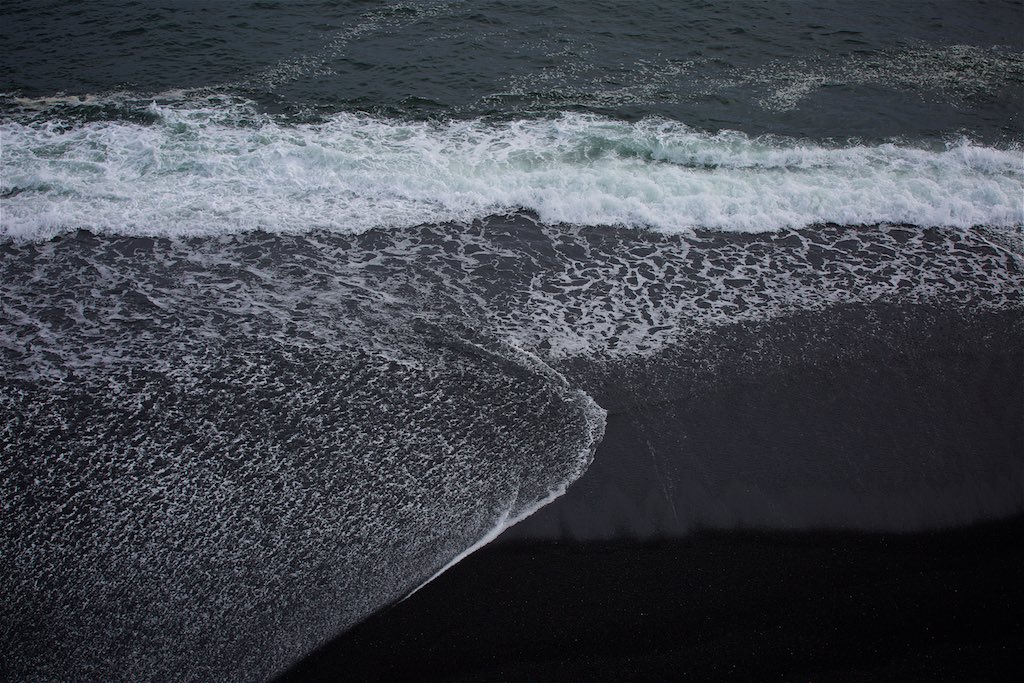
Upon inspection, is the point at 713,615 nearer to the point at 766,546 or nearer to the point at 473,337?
the point at 766,546

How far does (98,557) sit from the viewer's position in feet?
20.9

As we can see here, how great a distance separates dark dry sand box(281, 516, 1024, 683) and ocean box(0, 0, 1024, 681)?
0.15 ft

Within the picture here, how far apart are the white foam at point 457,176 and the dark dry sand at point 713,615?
6.02 metres

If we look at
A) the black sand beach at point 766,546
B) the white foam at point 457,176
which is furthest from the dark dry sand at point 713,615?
the white foam at point 457,176

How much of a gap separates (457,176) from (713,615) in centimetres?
850

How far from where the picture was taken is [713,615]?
243 inches

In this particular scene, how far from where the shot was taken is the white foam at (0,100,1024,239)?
440 inches

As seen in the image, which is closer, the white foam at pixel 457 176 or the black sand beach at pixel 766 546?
the black sand beach at pixel 766 546

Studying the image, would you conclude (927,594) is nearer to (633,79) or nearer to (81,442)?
(81,442)

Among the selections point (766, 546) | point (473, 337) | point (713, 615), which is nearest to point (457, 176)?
point (473, 337)

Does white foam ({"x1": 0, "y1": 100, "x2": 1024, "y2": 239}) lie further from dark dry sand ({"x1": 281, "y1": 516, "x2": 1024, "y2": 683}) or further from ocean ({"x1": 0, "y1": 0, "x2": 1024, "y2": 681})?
dark dry sand ({"x1": 281, "y1": 516, "x2": 1024, "y2": 683})

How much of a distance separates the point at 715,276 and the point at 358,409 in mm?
5548

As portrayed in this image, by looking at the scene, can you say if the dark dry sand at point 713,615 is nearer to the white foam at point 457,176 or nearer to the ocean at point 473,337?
the ocean at point 473,337

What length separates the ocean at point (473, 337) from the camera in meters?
6.35
